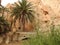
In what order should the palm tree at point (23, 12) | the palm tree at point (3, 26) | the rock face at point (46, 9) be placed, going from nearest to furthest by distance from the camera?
1. the palm tree at point (3, 26)
2. the palm tree at point (23, 12)
3. the rock face at point (46, 9)

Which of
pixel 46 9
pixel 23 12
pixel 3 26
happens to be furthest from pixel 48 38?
pixel 46 9

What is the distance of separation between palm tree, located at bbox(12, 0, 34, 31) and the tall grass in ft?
51.2

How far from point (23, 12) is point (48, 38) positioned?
622 inches

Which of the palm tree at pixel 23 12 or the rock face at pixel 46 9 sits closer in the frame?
the palm tree at pixel 23 12

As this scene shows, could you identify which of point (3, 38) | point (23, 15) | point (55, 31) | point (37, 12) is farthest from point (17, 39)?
point (55, 31)

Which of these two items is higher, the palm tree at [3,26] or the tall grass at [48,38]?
the palm tree at [3,26]

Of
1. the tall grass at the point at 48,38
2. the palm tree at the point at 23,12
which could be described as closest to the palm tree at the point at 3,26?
the palm tree at the point at 23,12

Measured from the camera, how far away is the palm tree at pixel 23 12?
1877cm

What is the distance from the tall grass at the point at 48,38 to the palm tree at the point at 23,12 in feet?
51.2

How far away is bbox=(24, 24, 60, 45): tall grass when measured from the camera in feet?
9.80

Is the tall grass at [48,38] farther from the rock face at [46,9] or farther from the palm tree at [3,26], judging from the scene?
the rock face at [46,9]

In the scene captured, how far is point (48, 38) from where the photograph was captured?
9.91 ft

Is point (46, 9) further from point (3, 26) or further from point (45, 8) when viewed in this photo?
point (3, 26)

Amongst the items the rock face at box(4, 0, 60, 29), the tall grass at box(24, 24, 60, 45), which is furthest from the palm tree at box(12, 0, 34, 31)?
the tall grass at box(24, 24, 60, 45)
